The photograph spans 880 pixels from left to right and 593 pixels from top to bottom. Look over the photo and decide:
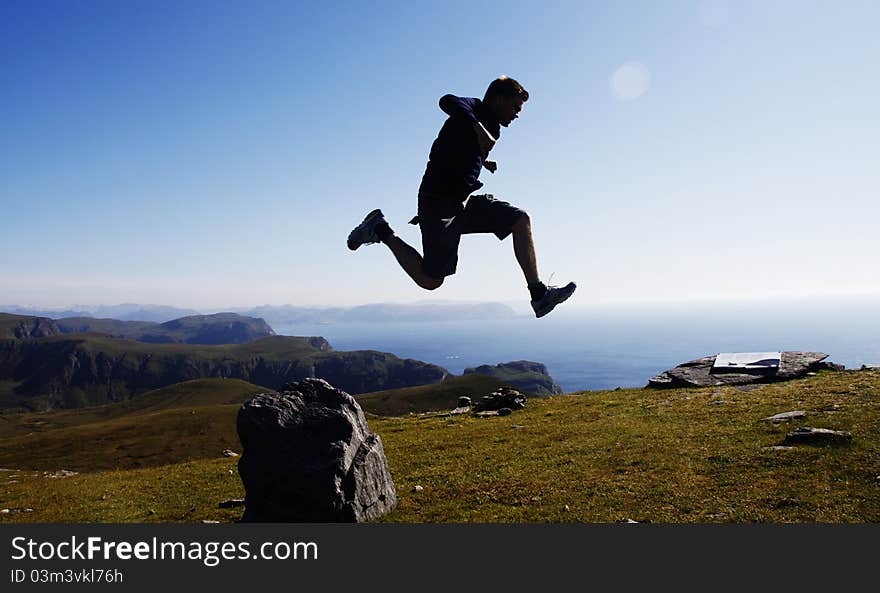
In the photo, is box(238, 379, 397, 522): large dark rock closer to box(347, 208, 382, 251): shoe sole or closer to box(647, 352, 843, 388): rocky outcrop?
box(347, 208, 382, 251): shoe sole

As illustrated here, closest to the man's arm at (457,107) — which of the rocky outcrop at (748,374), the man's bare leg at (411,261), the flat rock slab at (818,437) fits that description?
the man's bare leg at (411,261)

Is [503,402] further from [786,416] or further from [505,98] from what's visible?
[505,98]

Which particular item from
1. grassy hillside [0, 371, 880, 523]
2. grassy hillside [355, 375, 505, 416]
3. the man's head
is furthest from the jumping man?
grassy hillside [355, 375, 505, 416]

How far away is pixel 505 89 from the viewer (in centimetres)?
771

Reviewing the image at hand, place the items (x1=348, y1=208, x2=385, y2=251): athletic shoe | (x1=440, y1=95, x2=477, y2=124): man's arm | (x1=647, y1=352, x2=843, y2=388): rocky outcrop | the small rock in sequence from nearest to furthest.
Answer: (x1=440, y1=95, x2=477, y2=124): man's arm
(x1=348, y1=208, x2=385, y2=251): athletic shoe
the small rock
(x1=647, y1=352, x2=843, y2=388): rocky outcrop

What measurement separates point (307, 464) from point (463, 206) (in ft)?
19.7

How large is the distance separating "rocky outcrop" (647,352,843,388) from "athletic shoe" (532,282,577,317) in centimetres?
2346

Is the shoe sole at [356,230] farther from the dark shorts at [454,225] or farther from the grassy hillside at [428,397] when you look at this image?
the grassy hillside at [428,397]

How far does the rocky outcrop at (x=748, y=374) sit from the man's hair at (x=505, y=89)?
25154 mm

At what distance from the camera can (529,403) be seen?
3186 cm

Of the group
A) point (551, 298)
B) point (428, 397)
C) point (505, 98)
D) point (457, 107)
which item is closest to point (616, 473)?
point (551, 298)

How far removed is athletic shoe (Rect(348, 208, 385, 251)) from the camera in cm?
892

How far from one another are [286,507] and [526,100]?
894 centimetres

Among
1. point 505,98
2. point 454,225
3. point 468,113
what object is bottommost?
point 454,225
